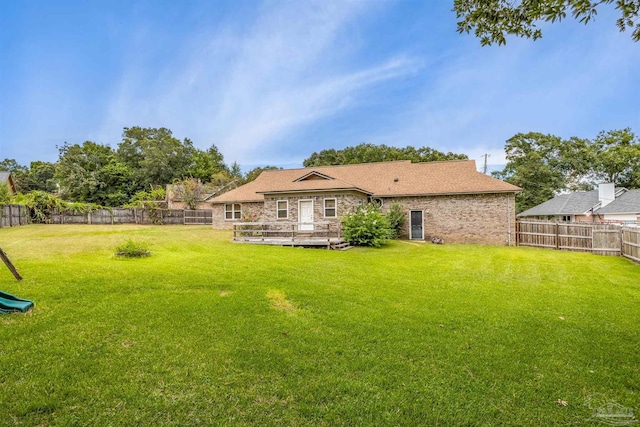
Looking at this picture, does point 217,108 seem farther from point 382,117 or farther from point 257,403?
point 257,403

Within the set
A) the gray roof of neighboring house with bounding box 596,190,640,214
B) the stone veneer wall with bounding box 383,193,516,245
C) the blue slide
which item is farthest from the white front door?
the gray roof of neighboring house with bounding box 596,190,640,214

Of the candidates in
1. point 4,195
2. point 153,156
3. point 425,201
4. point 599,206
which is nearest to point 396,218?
point 425,201

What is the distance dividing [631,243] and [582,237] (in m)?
2.57

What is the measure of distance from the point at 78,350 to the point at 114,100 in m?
17.3

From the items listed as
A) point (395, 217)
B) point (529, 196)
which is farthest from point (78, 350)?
point (529, 196)

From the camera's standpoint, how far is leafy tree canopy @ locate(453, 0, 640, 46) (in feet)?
14.4

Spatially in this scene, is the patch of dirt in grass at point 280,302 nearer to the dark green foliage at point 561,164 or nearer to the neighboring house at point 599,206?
the neighboring house at point 599,206

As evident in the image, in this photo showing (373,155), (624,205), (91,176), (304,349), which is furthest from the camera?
(373,155)

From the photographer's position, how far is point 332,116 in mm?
27094

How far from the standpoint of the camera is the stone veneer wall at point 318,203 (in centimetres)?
1836

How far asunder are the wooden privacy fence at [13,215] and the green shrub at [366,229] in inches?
886

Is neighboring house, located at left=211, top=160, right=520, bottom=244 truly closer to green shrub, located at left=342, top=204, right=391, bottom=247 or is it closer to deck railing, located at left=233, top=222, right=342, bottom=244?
deck railing, located at left=233, top=222, right=342, bottom=244

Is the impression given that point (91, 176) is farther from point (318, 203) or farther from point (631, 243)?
point (631, 243)

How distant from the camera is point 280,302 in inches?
247
